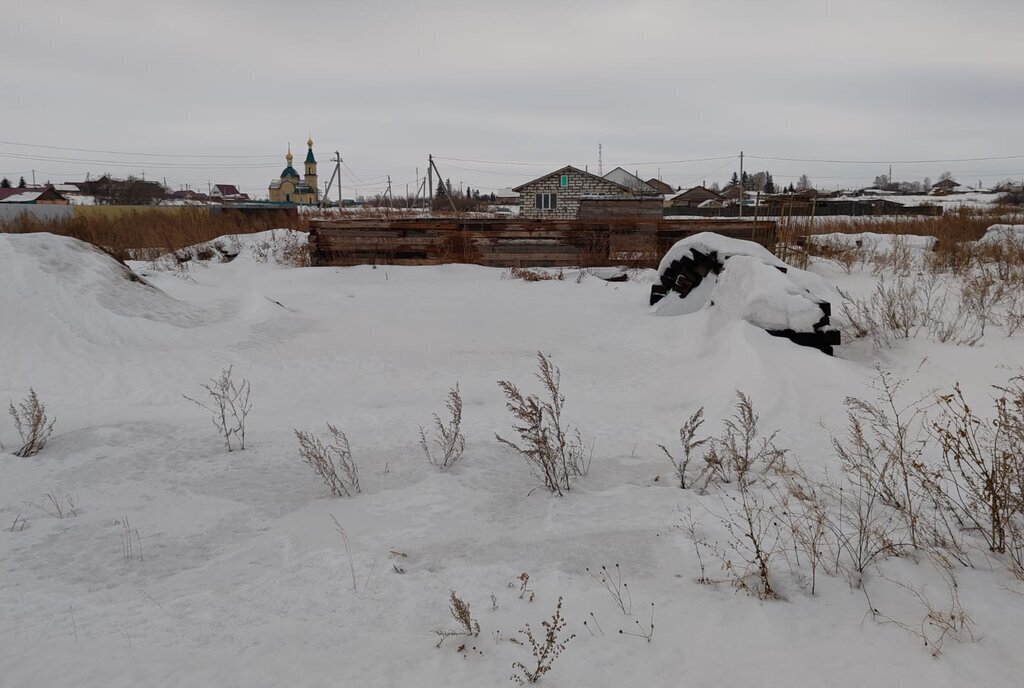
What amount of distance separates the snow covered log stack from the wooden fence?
4434mm

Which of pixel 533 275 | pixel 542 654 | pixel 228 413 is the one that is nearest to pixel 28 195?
pixel 533 275

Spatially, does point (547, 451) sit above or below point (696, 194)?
below

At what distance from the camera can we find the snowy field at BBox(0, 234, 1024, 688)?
81.1 inches

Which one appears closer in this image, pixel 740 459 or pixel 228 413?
pixel 740 459

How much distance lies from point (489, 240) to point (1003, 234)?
36.0ft

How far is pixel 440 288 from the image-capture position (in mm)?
11289

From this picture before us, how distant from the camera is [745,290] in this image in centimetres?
673

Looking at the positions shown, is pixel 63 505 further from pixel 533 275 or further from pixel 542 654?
pixel 533 275

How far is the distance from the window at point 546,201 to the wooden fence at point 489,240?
29.0 meters

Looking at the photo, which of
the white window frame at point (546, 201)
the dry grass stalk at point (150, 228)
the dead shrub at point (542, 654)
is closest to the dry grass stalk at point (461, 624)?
the dead shrub at point (542, 654)

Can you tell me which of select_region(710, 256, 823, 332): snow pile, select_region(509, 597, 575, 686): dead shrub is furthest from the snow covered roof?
select_region(509, 597, 575, 686): dead shrub

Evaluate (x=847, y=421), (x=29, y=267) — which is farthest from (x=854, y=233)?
(x=29, y=267)

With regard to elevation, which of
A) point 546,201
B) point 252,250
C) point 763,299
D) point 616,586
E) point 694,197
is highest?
point 694,197

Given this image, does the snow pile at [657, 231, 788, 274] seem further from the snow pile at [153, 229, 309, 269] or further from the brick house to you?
→ the brick house
